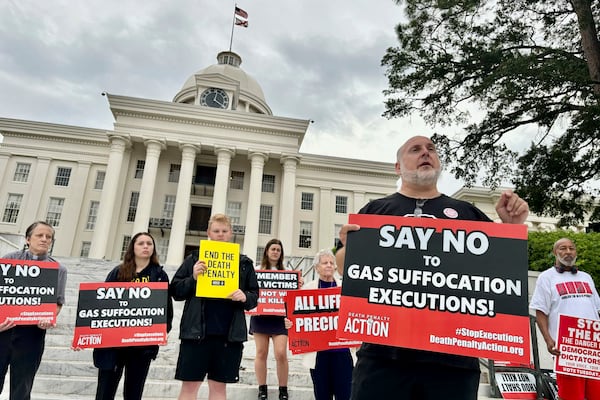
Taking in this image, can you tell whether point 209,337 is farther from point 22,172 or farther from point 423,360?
point 22,172

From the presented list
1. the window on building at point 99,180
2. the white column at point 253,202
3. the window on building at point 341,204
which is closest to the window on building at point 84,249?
the window on building at point 99,180

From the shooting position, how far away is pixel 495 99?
801 centimetres

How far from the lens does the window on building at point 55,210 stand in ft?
102

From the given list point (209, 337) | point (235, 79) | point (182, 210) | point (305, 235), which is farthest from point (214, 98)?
point (209, 337)

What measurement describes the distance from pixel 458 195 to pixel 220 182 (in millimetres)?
28844

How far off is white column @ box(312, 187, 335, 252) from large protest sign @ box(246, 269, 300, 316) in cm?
2774

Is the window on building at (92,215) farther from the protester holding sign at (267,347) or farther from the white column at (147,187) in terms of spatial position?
the protester holding sign at (267,347)

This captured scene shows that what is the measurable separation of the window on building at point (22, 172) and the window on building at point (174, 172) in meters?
12.4

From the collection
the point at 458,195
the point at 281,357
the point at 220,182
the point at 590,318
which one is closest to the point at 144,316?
the point at 281,357

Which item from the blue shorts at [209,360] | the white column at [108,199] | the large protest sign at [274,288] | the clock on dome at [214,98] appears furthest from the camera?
the clock on dome at [214,98]

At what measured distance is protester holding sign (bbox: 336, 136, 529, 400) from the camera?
1726 mm

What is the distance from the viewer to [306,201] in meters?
34.6

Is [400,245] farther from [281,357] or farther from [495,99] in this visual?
[495,99]

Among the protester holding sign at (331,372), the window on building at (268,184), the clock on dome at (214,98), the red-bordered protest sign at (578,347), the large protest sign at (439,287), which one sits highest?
the clock on dome at (214,98)
